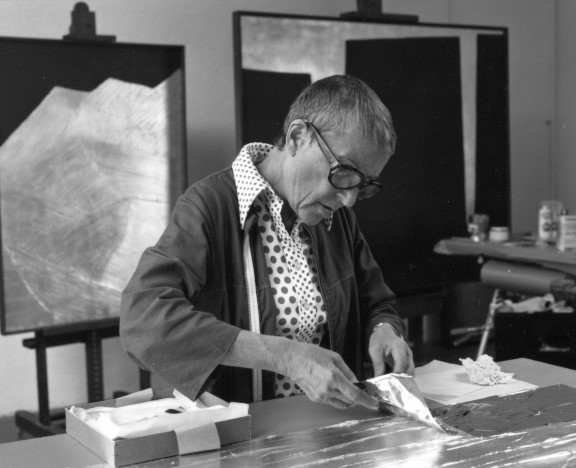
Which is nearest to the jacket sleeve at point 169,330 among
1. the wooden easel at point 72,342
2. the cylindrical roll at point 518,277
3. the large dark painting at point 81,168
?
the large dark painting at point 81,168

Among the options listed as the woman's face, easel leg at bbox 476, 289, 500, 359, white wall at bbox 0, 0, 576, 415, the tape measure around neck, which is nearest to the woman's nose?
the woman's face

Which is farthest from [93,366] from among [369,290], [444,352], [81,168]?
[444,352]

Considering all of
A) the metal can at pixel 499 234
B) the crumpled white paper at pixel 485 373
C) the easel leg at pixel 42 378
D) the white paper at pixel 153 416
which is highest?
the metal can at pixel 499 234

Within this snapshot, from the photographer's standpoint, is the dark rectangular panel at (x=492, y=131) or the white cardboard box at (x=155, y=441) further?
the dark rectangular panel at (x=492, y=131)

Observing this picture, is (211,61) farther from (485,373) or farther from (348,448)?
(348,448)

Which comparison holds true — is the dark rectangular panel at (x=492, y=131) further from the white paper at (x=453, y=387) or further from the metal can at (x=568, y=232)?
the white paper at (x=453, y=387)

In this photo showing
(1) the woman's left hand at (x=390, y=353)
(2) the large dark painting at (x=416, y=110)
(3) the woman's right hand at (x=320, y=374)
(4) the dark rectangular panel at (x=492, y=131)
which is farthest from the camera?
(4) the dark rectangular panel at (x=492, y=131)

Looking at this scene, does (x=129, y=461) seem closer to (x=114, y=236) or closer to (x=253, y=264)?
(x=253, y=264)

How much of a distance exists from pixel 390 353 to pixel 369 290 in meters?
0.23

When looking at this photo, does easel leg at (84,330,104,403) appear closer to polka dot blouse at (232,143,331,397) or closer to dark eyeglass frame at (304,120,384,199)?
polka dot blouse at (232,143,331,397)

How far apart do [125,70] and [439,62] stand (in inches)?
70.3

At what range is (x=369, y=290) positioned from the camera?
2016 millimetres

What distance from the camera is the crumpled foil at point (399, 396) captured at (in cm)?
156

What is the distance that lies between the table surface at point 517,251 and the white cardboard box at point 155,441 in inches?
110
